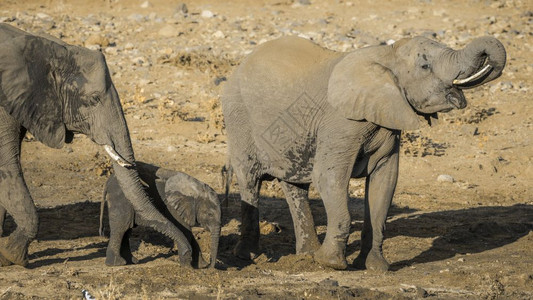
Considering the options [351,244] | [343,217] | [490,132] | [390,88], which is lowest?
[490,132]

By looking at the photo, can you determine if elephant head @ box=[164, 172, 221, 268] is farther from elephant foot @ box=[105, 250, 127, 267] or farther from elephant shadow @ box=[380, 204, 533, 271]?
elephant shadow @ box=[380, 204, 533, 271]

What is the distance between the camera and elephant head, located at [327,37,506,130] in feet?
26.9

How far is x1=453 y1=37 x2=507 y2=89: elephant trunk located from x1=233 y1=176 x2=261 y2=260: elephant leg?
8.91 ft

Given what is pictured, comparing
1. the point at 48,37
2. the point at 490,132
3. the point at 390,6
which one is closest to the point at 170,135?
the point at 490,132

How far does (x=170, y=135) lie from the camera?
14.8 m

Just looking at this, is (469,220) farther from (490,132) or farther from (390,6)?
(390,6)

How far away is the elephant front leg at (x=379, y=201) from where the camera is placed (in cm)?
921

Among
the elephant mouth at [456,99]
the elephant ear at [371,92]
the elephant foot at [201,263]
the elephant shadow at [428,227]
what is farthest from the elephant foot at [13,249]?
the elephant mouth at [456,99]

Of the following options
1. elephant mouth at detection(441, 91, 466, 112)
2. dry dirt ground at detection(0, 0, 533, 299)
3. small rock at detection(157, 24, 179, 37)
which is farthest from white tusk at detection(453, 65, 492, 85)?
small rock at detection(157, 24, 179, 37)

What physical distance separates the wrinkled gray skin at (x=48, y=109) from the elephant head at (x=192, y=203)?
551 millimetres

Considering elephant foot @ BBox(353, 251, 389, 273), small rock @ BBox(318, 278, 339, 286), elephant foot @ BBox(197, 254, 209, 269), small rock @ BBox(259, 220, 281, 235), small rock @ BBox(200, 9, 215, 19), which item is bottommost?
small rock @ BBox(200, 9, 215, 19)

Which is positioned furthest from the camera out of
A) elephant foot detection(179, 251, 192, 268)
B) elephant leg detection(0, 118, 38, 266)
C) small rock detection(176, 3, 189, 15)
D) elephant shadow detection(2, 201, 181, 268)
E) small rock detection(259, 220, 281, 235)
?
small rock detection(176, 3, 189, 15)

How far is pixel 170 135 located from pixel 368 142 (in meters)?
6.16

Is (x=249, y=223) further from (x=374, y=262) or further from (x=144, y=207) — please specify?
(x=144, y=207)
